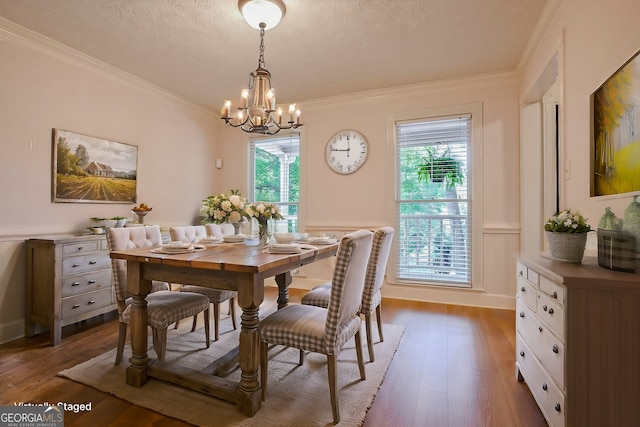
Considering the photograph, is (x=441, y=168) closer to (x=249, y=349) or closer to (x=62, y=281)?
(x=249, y=349)

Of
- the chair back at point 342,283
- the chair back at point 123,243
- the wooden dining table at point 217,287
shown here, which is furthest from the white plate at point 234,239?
the chair back at point 342,283

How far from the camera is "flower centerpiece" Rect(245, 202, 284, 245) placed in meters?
2.33

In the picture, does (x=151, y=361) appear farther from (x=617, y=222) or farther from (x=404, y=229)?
(x=404, y=229)

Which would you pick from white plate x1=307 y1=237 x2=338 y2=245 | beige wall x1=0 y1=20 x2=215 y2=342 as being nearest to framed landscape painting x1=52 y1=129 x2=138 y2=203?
beige wall x1=0 y1=20 x2=215 y2=342

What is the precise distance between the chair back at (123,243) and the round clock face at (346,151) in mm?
2502

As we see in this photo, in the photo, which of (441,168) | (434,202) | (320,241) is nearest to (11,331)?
(320,241)

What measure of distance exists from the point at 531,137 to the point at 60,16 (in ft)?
15.1

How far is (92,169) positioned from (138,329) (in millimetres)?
2230

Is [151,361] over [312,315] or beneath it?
beneath

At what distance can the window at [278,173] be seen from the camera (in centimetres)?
471

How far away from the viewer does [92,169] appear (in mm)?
3314

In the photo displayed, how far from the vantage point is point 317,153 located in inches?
177

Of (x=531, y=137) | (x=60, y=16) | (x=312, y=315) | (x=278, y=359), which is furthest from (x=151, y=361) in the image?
(x=531, y=137)

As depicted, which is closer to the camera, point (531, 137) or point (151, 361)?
point (151, 361)
